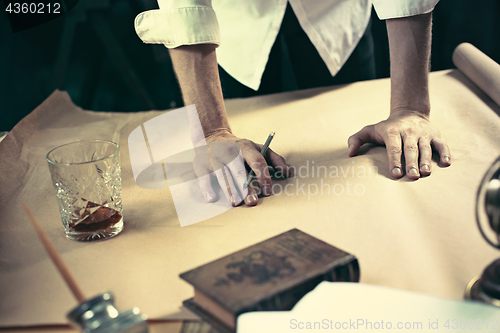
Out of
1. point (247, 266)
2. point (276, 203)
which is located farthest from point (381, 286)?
point (276, 203)

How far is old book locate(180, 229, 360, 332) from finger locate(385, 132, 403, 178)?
37 centimetres

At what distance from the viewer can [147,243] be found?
736 millimetres

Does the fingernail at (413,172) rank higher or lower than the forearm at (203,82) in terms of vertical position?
lower

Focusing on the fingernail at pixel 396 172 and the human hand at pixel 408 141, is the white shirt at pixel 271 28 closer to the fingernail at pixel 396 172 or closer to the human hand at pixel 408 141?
the human hand at pixel 408 141

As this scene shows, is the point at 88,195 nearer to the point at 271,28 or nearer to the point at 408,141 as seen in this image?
the point at 408,141

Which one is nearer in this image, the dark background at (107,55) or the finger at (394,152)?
the finger at (394,152)

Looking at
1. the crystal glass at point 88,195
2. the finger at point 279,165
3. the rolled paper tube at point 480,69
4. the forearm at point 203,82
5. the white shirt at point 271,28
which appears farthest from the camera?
the white shirt at point 271,28

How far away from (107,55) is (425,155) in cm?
168

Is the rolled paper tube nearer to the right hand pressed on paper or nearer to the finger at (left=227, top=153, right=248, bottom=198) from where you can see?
the right hand pressed on paper

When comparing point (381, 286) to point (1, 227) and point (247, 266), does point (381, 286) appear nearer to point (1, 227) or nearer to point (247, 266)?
point (247, 266)

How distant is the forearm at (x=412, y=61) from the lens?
1.08 metres

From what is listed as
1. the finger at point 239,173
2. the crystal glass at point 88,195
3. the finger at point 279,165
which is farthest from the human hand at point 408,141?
the crystal glass at point 88,195

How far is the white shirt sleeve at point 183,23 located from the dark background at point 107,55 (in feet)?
3.47

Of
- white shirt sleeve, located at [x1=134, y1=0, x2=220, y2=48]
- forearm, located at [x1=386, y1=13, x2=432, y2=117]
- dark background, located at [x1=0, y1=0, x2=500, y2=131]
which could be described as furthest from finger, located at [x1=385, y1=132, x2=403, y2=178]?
dark background, located at [x1=0, y1=0, x2=500, y2=131]
